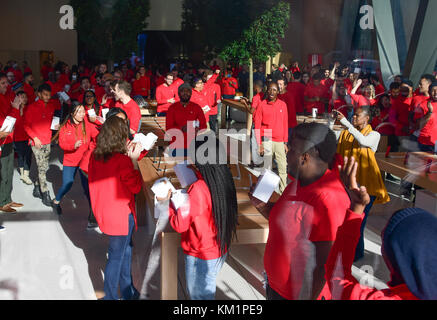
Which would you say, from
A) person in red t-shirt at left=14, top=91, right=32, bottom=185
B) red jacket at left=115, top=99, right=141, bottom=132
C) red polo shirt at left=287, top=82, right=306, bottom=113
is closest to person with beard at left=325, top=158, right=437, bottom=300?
red jacket at left=115, top=99, right=141, bottom=132

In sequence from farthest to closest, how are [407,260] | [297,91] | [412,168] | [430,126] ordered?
[297,91] < [430,126] < [412,168] < [407,260]

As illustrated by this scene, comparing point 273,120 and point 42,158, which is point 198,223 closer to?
point 273,120

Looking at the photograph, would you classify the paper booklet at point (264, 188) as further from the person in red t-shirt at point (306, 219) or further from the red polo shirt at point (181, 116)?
the red polo shirt at point (181, 116)

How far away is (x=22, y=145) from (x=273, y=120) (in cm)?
367

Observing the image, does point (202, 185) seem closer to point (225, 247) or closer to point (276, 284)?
point (225, 247)

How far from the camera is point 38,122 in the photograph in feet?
20.6

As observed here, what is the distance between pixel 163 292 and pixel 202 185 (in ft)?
3.58

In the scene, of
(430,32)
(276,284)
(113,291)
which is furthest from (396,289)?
(430,32)

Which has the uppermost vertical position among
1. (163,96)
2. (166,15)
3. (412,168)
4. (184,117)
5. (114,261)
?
(166,15)

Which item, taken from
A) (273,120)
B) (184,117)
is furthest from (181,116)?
(273,120)

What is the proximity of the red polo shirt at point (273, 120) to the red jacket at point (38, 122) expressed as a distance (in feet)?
9.09

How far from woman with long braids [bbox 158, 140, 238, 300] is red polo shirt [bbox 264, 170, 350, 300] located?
1.67ft

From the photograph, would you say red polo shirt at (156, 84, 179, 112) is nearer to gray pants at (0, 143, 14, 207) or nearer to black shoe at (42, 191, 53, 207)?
black shoe at (42, 191, 53, 207)

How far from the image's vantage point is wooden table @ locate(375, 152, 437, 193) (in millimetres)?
4801
